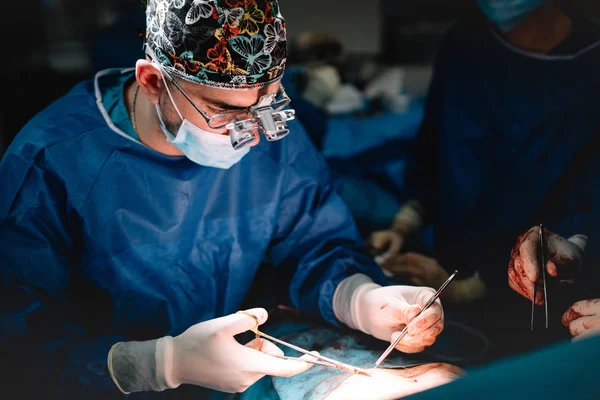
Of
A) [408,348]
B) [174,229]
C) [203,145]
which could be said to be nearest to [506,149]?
[408,348]

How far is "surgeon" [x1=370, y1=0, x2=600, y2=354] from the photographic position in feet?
6.04

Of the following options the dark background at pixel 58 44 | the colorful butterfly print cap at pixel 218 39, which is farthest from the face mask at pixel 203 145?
the dark background at pixel 58 44

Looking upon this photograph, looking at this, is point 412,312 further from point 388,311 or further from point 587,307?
point 587,307

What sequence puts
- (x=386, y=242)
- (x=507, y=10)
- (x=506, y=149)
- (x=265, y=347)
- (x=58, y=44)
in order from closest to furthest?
(x=265, y=347)
(x=507, y=10)
(x=506, y=149)
(x=58, y=44)
(x=386, y=242)

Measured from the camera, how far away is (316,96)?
11.5ft

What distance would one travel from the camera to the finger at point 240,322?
1.45m

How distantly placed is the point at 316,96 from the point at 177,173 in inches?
75.9

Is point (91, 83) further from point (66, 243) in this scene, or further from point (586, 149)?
point (586, 149)

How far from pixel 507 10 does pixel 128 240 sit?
1537mm

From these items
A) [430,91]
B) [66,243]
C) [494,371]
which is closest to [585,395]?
[494,371]

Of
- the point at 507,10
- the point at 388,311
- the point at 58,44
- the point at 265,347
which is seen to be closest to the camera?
the point at 265,347

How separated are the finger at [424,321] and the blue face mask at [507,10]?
→ 3.63 feet

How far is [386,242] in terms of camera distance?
2379mm

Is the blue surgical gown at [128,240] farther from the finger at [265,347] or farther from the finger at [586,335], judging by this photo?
the finger at [586,335]
